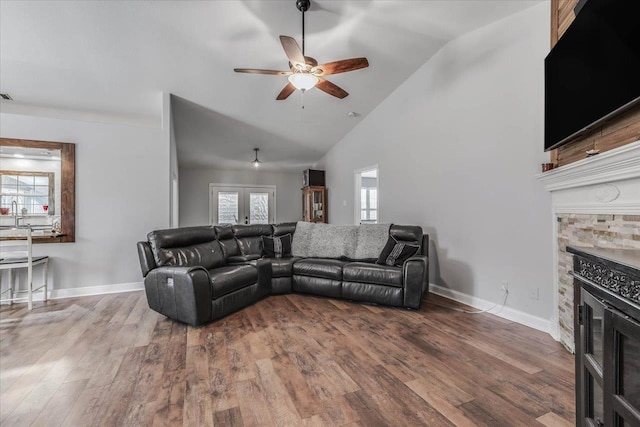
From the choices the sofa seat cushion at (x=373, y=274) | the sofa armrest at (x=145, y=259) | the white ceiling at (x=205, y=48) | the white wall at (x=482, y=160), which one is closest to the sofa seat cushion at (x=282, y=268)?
the sofa seat cushion at (x=373, y=274)

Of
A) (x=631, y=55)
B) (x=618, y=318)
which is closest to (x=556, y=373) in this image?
(x=618, y=318)

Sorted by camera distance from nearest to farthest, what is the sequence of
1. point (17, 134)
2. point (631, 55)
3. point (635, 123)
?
point (631, 55) < point (635, 123) < point (17, 134)

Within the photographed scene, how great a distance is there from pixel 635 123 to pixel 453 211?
6.86 ft

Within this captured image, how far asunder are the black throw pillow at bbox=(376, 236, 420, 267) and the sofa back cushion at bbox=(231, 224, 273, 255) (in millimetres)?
1888

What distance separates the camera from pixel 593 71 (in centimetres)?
185

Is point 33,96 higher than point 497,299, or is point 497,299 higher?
point 33,96

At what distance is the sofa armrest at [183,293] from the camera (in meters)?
2.78

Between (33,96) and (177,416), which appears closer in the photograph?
(177,416)

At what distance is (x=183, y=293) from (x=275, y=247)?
70.2 inches

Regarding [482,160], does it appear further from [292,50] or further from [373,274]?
[292,50]

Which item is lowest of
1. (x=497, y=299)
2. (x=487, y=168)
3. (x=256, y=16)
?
(x=497, y=299)

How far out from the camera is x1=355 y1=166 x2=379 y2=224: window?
19.2 ft

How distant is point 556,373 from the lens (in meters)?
1.99

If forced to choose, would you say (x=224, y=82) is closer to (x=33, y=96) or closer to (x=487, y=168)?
(x=33, y=96)
